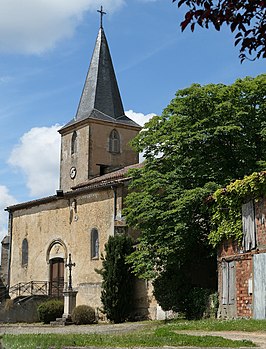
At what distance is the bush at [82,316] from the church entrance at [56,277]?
6432 millimetres

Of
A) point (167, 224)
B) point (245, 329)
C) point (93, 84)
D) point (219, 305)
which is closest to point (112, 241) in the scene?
point (167, 224)

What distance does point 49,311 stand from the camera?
31.7 metres

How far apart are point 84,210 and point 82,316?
736cm

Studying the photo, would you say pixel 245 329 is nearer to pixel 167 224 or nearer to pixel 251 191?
pixel 251 191

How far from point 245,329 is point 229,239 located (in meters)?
7.26

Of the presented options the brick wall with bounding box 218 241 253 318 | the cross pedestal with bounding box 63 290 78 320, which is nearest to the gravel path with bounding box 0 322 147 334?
the brick wall with bounding box 218 241 253 318

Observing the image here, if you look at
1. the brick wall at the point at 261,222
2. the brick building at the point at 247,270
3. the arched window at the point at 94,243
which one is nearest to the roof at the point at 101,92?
the arched window at the point at 94,243

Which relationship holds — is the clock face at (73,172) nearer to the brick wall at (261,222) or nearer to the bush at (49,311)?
the bush at (49,311)

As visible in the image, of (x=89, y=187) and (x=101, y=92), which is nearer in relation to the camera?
(x=89, y=187)

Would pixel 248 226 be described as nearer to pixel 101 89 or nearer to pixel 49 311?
pixel 49 311

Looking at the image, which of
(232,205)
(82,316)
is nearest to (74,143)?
(82,316)

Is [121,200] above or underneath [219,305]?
above

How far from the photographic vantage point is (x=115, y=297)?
96.4ft

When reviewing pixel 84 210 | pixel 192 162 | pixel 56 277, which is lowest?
pixel 56 277
